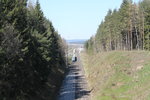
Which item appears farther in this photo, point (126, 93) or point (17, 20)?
point (126, 93)

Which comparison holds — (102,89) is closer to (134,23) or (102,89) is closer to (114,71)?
(114,71)

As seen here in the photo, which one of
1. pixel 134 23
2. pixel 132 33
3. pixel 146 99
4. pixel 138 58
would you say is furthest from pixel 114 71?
pixel 132 33

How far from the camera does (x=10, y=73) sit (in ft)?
86.8

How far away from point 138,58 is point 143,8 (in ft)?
101

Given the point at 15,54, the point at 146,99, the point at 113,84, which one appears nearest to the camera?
the point at 15,54

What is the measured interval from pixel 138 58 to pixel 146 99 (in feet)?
63.6

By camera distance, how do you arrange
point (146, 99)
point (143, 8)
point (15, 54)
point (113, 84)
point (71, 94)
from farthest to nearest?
point (143, 8) → point (71, 94) → point (113, 84) → point (146, 99) → point (15, 54)

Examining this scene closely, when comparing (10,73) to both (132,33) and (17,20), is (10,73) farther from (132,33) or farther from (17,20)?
(132,33)

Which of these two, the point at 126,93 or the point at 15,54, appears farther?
the point at 126,93

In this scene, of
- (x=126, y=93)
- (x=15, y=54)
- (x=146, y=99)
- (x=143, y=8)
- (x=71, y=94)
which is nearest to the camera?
(x=15, y=54)

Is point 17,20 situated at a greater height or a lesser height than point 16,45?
greater

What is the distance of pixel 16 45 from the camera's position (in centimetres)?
2645

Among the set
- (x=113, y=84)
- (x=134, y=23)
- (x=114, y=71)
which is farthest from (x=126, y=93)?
(x=134, y=23)

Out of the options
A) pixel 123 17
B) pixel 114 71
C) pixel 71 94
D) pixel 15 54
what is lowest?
pixel 71 94
